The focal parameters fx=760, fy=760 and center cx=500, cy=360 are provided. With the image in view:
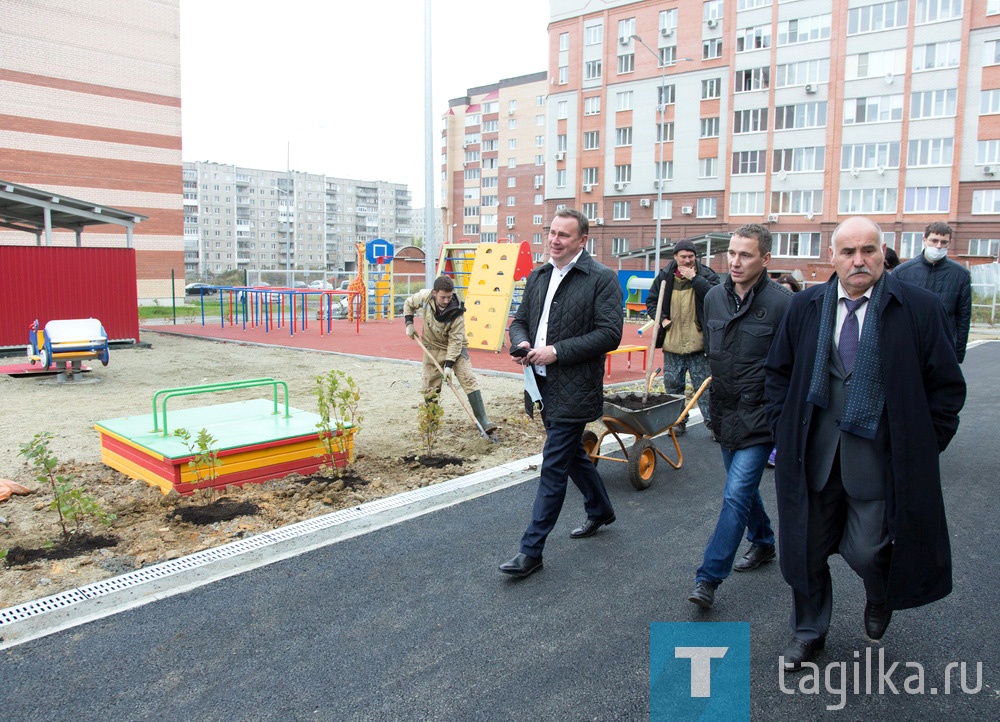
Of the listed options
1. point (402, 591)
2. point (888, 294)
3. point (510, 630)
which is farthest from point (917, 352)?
point (402, 591)

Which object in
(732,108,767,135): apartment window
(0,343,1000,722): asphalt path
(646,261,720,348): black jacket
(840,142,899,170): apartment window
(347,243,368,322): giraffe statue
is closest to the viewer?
(0,343,1000,722): asphalt path

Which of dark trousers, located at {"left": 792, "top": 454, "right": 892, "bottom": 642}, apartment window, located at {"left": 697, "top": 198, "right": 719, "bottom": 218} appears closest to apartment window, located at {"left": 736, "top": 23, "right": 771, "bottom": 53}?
apartment window, located at {"left": 697, "top": 198, "right": 719, "bottom": 218}

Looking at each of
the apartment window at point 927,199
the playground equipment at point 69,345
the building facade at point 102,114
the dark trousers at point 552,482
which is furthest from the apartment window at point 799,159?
the dark trousers at point 552,482

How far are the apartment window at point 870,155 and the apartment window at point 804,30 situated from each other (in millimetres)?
7150

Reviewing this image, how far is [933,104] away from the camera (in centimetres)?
4462

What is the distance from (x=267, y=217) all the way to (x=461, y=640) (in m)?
134

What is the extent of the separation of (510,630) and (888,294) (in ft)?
7.17

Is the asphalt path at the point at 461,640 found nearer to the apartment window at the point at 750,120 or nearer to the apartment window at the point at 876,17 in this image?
the apartment window at the point at 876,17

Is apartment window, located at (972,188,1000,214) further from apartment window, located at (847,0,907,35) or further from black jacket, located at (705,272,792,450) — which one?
black jacket, located at (705,272,792,450)

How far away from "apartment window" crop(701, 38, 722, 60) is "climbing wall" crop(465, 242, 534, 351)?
139 feet

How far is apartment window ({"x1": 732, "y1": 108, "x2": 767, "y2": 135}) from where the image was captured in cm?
5047

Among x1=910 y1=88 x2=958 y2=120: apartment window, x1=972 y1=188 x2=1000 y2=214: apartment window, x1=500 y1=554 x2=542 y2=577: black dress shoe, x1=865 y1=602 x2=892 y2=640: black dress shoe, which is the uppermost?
x1=910 y1=88 x2=958 y2=120: apartment window

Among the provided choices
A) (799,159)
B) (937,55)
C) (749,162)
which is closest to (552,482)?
(799,159)

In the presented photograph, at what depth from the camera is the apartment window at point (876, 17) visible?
147 feet
